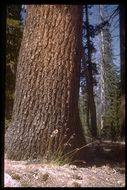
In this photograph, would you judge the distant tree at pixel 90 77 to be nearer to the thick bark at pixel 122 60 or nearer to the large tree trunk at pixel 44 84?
the large tree trunk at pixel 44 84

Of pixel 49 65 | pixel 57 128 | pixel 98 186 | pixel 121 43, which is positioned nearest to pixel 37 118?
pixel 57 128

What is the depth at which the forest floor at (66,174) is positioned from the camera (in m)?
4.52

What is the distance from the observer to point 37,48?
16.6 ft

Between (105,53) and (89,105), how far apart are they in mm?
908

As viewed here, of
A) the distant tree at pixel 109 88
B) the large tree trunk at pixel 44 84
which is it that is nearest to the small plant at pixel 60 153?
the large tree trunk at pixel 44 84

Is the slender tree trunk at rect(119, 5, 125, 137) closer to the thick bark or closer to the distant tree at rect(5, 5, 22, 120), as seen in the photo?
the thick bark

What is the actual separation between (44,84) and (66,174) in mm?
1269

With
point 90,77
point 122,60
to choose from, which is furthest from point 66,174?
point 90,77

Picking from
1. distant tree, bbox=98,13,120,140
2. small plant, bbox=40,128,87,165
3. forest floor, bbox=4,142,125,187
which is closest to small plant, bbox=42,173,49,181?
forest floor, bbox=4,142,125,187

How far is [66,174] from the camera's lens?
475 centimetres

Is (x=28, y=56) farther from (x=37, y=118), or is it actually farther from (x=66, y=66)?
(x=37, y=118)

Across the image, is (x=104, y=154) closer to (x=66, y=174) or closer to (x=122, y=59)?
(x=66, y=174)

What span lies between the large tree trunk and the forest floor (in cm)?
24

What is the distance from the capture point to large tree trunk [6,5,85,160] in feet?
16.4
